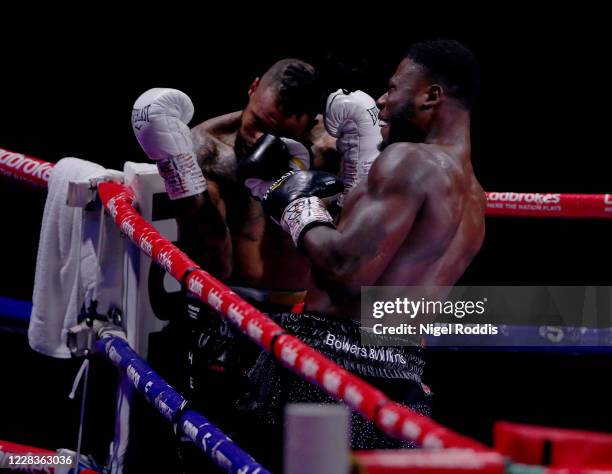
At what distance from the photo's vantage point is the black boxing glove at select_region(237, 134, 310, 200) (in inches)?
102

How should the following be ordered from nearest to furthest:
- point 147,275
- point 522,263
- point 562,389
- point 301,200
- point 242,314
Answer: point 242,314, point 301,200, point 147,275, point 562,389, point 522,263

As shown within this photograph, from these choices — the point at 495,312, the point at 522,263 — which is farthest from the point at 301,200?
the point at 522,263

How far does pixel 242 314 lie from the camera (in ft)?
5.98

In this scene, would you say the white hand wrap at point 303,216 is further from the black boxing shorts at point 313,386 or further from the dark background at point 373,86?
the dark background at point 373,86

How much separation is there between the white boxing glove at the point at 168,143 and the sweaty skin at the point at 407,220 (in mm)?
469

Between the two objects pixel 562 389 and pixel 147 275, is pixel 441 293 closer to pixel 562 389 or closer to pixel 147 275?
pixel 147 275

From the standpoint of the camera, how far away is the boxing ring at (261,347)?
1.25m

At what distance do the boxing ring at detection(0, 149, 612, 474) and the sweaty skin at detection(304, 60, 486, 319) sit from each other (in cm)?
31

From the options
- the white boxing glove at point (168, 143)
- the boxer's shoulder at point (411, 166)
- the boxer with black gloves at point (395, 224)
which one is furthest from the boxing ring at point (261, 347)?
the boxer's shoulder at point (411, 166)

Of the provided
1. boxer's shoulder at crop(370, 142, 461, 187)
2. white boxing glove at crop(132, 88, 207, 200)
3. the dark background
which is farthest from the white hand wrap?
the dark background

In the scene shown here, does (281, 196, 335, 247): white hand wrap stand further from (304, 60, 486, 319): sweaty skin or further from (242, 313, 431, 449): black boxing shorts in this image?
(242, 313, 431, 449): black boxing shorts

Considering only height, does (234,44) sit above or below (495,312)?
above

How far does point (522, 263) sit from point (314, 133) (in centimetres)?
118

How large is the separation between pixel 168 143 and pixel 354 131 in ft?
1.69
